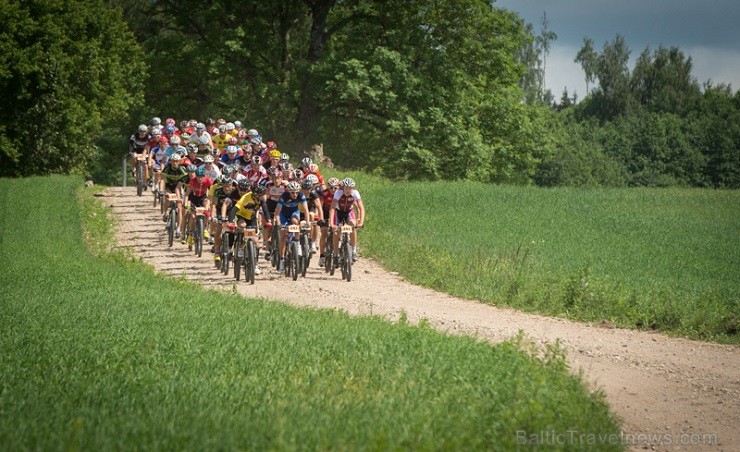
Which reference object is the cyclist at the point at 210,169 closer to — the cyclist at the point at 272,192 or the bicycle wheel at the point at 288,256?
the cyclist at the point at 272,192

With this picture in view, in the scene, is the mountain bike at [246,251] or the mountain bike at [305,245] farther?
the mountain bike at [305,245]

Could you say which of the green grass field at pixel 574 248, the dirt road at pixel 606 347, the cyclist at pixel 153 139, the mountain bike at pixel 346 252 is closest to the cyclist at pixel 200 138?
the cyclist at pixel 153 139

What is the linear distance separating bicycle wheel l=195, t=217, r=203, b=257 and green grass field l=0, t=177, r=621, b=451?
28.9 feet

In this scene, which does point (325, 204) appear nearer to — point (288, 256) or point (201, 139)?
point (288, 256)

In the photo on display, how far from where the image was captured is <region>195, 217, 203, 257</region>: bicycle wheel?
88.2 ft

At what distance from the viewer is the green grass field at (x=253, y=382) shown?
28.1 ft

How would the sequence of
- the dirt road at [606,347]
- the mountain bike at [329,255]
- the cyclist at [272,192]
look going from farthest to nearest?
1. the mountain bike at [329,255]
2. the cyclist at [272,192]
3. the dirt road at [606,347]

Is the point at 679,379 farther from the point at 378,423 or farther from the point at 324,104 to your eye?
the point at 324,104

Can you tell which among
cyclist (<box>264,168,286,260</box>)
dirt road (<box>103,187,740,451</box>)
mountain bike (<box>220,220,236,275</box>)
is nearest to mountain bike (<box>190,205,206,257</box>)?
dirt road (<box>103,187,740,451</box>)

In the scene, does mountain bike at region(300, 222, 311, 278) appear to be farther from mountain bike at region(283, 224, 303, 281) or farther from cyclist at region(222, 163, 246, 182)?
cyclist at region(222, 163, 246, 182)

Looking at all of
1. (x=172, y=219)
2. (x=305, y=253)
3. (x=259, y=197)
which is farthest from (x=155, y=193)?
(x=305, y=253)

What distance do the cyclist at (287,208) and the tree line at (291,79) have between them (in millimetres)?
23680

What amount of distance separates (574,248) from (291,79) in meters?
24.4

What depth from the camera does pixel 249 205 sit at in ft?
77.8
